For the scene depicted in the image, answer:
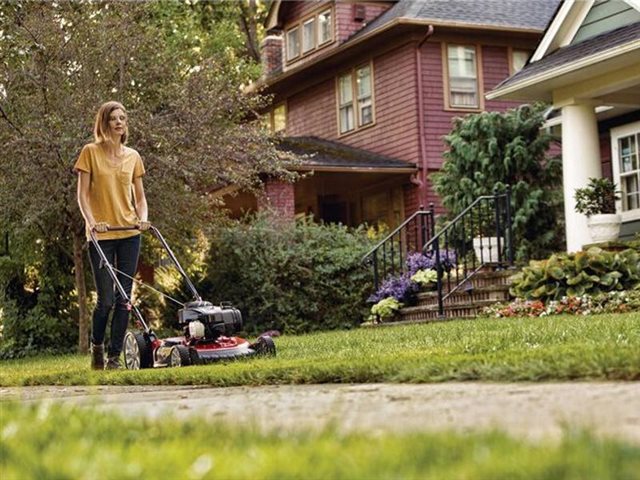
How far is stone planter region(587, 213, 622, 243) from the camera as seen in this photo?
15.7 m

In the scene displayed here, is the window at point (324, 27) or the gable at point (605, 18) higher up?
the window at point (324, 27)

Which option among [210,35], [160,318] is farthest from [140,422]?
[210,35]

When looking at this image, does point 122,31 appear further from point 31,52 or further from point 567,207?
point 567,207

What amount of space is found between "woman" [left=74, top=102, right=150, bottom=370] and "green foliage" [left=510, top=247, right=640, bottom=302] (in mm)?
6401

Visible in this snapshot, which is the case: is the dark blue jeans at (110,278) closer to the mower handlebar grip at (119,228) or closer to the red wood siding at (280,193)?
the mower handlebar grip at (119,228)

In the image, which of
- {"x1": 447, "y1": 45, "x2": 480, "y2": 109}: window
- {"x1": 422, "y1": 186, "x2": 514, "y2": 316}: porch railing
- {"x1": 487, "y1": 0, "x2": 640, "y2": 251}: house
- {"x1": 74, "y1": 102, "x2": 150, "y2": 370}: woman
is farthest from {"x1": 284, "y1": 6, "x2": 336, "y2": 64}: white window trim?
{"x1": 74, "y1": 102, "x2": 150, "y2": 370}: woman

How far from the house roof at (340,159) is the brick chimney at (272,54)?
4.20m

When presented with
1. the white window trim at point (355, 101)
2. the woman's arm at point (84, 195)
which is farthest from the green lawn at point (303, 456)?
the white window trim at point (355, 101)

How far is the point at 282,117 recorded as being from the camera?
100ft

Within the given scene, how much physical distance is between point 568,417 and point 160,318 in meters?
15.9

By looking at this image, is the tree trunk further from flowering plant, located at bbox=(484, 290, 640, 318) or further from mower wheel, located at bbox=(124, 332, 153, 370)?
mower wheel, located at bbox=(124, 332, 153, 370)

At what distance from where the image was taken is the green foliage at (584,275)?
1354 centimetres

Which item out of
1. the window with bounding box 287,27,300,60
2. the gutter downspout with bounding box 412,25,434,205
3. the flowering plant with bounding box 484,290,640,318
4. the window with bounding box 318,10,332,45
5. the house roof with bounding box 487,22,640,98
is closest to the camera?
the flowering plant with bounding box 484,290,640,318

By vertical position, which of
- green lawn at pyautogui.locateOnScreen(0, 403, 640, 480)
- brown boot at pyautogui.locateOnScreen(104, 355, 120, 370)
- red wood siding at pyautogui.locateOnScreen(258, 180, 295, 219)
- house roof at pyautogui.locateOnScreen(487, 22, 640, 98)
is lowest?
brown boot at pyautogui.locateOnScreen(104, 355, 120, 370)
